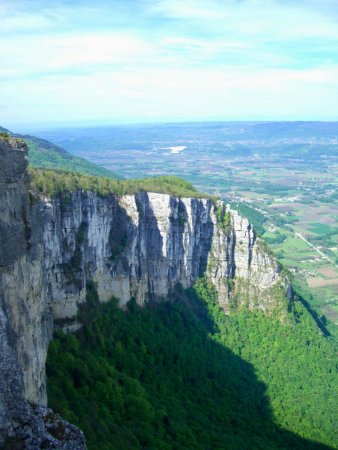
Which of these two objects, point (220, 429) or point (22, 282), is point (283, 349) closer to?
point (220, 429)

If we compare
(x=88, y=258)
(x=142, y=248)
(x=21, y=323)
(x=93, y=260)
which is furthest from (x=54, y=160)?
(x=21, y=323)

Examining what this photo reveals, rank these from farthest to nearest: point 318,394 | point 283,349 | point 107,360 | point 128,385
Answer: point 283,349 → point 318,394 → point 107,360 → point 128,385

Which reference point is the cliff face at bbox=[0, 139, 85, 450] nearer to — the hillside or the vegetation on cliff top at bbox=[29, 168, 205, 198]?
the vegetation on cliff top at bbox=[29, 168, 205, 198]

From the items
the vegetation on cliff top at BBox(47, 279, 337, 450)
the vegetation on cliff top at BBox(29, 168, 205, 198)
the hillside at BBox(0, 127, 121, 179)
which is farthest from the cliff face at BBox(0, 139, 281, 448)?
the hillside at BBox(0, 127, 121, 179)

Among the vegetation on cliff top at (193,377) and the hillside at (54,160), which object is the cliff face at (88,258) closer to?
the vegetation on cliff top at (193,377)

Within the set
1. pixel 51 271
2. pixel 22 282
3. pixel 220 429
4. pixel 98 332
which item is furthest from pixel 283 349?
pixel 22 282

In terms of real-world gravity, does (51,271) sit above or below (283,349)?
above
